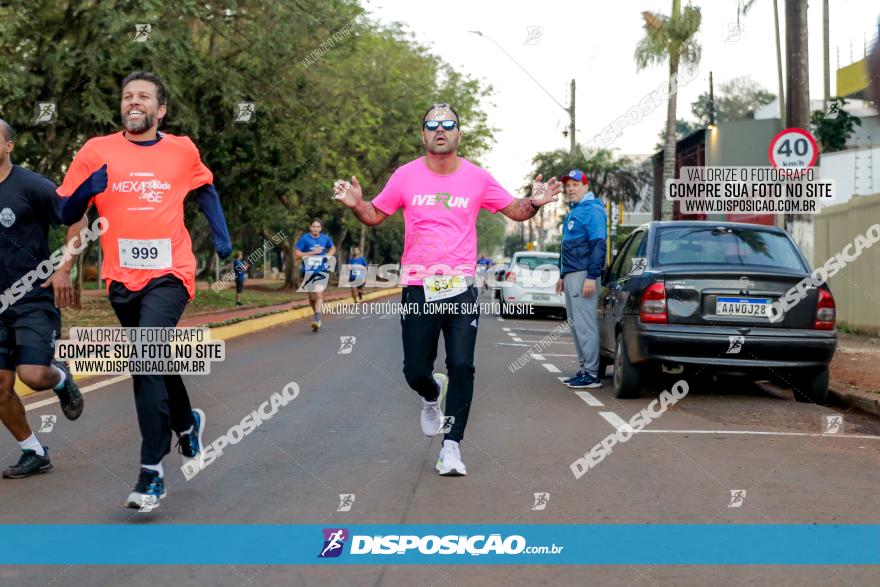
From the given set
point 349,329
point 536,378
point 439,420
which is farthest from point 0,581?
point 349,329

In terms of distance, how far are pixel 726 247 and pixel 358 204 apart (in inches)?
182

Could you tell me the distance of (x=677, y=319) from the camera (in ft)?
28.7

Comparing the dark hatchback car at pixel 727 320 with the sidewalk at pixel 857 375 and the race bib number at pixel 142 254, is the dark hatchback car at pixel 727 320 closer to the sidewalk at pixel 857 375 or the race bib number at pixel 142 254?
the sidewalk at pixel 857 375

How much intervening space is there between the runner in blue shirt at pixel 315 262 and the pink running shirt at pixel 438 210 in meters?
12.3

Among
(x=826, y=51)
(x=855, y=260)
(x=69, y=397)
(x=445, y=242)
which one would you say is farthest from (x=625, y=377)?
(x=826, y=51)

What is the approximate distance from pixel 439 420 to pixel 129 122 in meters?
2.63

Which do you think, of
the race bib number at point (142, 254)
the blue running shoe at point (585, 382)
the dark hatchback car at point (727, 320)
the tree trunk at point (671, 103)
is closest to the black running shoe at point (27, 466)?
the race bib number at point (142, 254)

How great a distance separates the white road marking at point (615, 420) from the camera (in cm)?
781

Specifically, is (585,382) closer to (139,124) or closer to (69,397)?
(69,397)

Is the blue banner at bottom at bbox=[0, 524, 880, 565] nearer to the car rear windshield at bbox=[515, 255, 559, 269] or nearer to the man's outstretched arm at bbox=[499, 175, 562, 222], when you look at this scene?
the man's outstretched arm at bbox=[499, 175, 562, 222]

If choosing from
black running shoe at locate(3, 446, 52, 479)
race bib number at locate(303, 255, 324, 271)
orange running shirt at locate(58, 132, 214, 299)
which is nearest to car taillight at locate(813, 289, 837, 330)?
orange running shirt at locate(58, 132, 214, 299)

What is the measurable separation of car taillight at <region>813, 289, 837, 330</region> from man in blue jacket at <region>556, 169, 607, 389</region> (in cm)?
197

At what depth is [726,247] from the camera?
9.28 metres

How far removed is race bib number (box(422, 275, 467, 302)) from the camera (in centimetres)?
584
